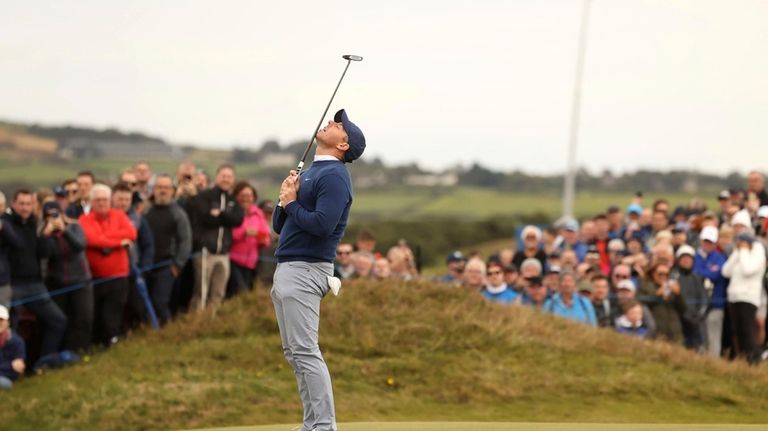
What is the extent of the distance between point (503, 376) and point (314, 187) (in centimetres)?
856

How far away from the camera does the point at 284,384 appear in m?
18.5

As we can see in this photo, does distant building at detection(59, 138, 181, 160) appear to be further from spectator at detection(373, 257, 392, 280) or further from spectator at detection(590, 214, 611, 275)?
spectator at detection(373, 257, 392, 280)

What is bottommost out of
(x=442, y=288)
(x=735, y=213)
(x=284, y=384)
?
(x=284, y=384)

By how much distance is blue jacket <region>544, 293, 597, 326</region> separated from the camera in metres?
22.2

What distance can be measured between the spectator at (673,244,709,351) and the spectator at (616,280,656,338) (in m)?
0.64

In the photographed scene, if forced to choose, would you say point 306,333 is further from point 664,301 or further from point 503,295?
point 664,301

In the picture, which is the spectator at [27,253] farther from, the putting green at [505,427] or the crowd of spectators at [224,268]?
the putting green at [505,427]

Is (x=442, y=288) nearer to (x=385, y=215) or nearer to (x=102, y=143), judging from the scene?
(x=102, y=143)

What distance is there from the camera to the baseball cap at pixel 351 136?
11.6 meters

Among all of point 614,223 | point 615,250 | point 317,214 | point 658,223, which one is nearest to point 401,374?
point 615,250

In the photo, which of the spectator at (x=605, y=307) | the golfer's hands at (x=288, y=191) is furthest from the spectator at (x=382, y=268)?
the golfer's hands at (x=288, y=191)

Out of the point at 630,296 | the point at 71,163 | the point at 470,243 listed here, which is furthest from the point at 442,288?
the point at 470,243

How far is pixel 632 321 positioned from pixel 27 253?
9451 millimetres

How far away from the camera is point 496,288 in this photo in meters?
22.4
